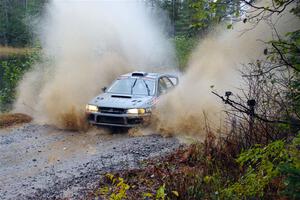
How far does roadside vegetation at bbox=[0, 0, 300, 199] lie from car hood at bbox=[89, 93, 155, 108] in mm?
3736

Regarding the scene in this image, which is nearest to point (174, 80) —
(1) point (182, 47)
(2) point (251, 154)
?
(1) point (182, 47)

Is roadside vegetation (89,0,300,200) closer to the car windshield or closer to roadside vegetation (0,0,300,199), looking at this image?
roadside vegetation (0,0,300,199)

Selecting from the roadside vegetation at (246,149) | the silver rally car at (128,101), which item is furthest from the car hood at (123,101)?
the roadside vegetation at (246,149)

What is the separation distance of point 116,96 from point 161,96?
1.44 m

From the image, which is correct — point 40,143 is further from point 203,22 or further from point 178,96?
point 203,22

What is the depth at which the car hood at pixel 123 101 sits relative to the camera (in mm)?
11570

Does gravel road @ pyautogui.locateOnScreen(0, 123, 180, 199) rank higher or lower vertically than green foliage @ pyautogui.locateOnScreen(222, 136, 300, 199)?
lower

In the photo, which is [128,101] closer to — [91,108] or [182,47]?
[91,108]

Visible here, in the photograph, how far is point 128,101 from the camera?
1186cm

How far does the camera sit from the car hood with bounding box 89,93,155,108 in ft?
38.0

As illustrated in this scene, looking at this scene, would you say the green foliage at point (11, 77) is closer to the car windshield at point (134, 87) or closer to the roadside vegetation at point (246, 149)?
the car windshield at point (134, 87)

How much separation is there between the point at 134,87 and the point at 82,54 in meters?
6.29

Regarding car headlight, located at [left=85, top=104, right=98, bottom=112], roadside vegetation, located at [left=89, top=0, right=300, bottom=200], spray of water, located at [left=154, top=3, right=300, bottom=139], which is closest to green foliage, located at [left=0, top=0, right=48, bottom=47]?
spray of water, located at [left=154, top=3, right=300, bottom=139]

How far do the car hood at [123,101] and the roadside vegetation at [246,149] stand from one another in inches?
147
